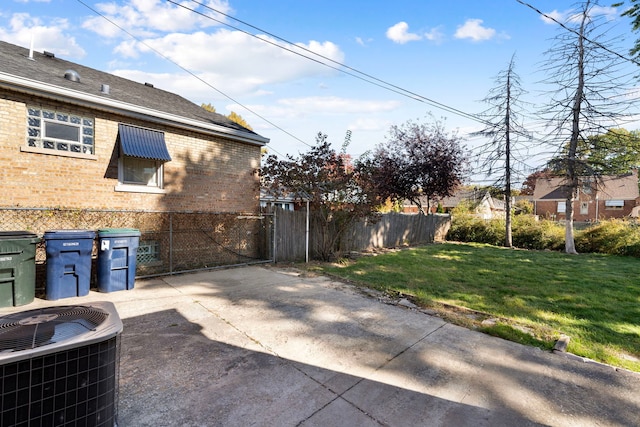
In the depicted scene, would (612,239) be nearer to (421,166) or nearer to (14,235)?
(421,166)

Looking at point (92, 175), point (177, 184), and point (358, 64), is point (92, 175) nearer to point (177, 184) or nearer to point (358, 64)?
point (177, 184)

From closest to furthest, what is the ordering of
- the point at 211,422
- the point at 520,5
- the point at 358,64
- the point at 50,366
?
the point at 50,366 < the point at 211,422 < the point at 520,5 < the point at 358,64

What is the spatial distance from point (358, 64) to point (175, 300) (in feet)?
33.4

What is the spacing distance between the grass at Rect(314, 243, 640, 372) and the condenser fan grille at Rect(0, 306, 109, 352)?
4.80 meters

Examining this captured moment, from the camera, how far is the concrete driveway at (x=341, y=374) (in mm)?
2588

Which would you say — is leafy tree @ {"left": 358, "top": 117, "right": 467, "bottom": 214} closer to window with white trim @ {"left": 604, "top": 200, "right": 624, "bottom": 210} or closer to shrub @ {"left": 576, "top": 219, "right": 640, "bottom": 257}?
shrub @ {"left": 576, "top": 219, "right": 640, "bottom": 257}

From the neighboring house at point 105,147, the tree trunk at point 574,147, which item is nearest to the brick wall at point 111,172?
the neighboring house at point 105,147

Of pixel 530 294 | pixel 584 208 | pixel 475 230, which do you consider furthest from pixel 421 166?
pixel 584 208

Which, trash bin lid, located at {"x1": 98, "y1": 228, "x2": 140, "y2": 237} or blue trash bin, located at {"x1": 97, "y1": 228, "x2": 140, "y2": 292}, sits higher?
trash bin lid, located at {"x1": 98, "y1": 228, "x2": 140, "y2": 237}

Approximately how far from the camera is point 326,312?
16.7ft

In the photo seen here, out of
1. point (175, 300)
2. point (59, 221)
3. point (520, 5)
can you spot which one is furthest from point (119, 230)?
point (520, 5)

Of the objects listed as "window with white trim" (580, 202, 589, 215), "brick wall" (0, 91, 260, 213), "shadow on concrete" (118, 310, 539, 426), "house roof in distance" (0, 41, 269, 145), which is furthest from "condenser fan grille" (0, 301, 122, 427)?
"window with white trim" (580, 202, 589, 215)

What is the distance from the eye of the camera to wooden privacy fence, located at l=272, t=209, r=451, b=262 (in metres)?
9.88

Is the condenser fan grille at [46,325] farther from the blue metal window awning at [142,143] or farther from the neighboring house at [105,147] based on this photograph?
the blue metal window awning at [142,143]
